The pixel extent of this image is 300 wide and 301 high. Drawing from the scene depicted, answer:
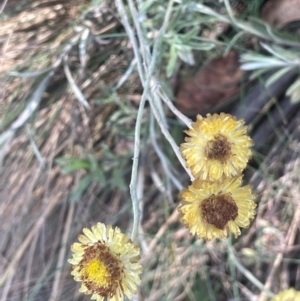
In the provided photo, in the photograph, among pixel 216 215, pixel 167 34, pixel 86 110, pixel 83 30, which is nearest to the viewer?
pixel 216 215

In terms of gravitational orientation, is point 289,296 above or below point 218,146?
below

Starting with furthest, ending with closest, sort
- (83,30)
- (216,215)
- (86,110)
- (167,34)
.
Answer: (86,110) → (83,30) → (167,34) → (216,215)

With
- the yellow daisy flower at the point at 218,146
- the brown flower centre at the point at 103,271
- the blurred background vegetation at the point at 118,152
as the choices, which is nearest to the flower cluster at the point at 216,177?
the yellow daisy flower at the point at 218,146

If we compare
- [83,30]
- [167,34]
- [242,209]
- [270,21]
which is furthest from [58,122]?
[242,209]

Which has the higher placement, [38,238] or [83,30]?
[83,30]

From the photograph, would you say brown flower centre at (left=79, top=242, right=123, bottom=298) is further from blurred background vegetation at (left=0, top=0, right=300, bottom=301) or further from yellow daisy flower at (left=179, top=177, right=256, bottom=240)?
blurred background vegetation at (left=0, top=0, right=300, bottom=301)

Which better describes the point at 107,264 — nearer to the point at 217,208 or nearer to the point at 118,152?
the point at 217,208

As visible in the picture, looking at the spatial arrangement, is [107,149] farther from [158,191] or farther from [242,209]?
[242,209]

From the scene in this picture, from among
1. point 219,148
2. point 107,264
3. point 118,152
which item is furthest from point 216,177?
point 118,152
